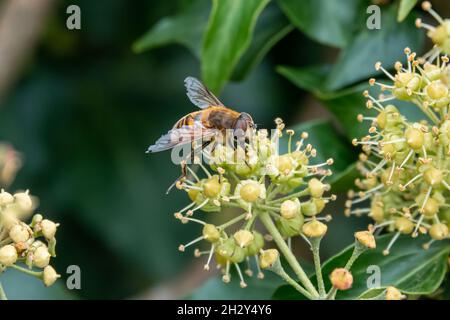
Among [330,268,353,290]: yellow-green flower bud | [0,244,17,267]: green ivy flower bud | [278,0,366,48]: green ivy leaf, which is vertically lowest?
[330,268,353,290]: yellow-green flower bud

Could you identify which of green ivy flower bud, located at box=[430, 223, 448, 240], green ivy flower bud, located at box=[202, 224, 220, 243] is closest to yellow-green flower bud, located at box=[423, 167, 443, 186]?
green ivy flower bud, located at box=[430, 223, 448, 240]

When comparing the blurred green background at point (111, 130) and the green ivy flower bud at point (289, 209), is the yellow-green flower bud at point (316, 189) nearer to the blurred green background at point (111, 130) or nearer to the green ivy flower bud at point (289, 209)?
the green ivy flower bud at point (289, 209)

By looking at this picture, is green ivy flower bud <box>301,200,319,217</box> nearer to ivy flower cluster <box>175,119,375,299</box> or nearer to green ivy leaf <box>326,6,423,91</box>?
ivy flower cluster <box>175,119,375,299</box>

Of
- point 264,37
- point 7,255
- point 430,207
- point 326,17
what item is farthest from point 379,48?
point 7,255

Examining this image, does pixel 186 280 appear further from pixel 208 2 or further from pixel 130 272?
pixel 208 2

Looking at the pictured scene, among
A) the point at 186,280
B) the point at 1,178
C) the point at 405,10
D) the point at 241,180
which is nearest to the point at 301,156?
the point at 241,180

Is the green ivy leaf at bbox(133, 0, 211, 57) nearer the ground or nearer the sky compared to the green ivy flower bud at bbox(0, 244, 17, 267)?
nearer the sky

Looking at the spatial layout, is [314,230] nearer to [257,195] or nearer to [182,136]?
[257,195]
